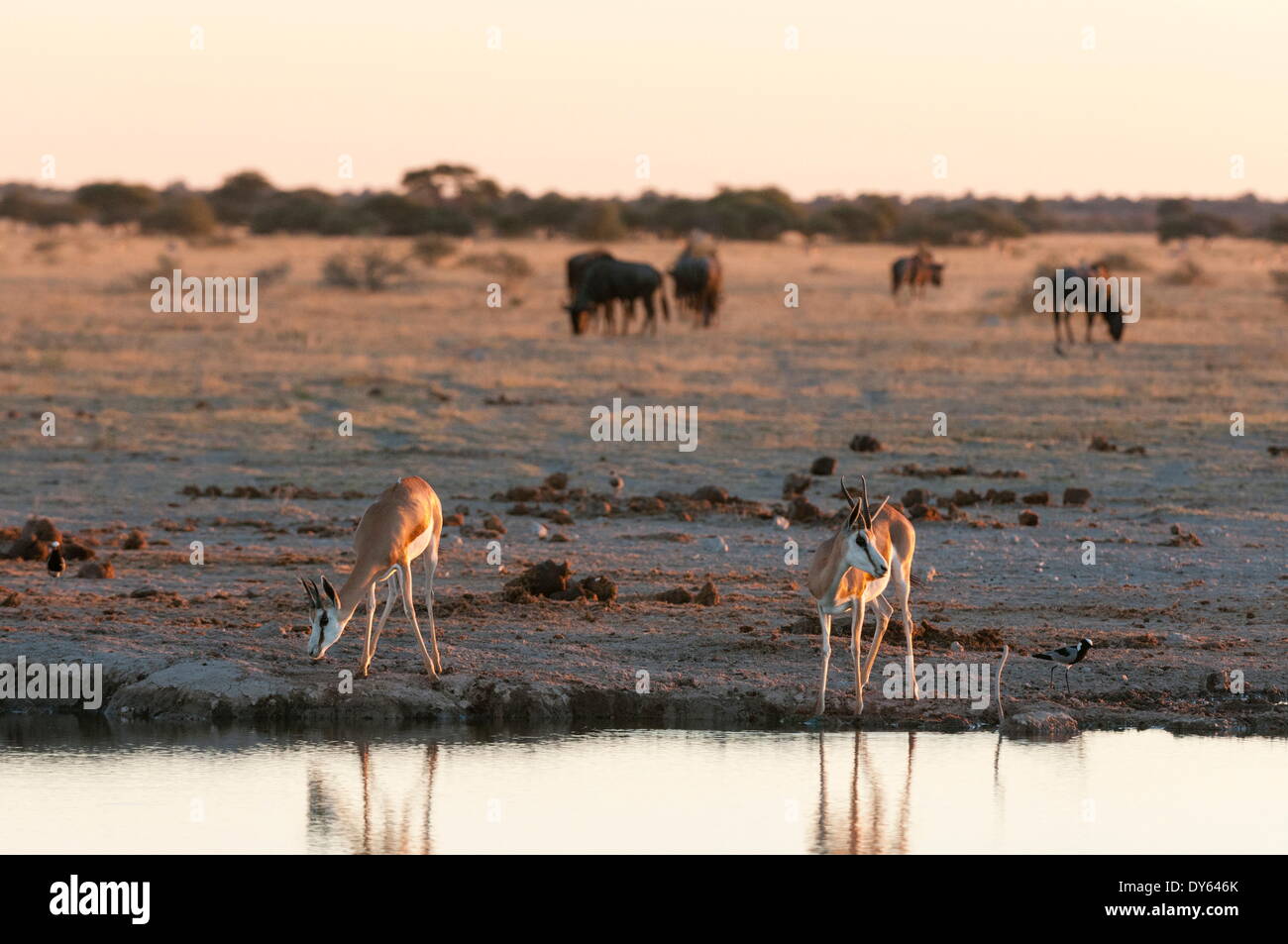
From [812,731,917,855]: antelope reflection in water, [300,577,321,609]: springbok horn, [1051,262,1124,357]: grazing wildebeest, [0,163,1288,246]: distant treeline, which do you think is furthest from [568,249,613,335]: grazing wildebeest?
[0,163,1288,246]: distant treeline

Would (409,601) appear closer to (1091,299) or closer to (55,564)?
(55,564)

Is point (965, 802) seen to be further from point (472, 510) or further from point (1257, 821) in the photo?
point (472, 510)

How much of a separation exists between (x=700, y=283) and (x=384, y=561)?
25328 mm

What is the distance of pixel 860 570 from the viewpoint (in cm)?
967

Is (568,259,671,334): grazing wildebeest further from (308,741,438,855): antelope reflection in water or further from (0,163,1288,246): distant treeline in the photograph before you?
(0,163,1288,246): distant treeline

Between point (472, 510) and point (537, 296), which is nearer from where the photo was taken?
point (472, 510)

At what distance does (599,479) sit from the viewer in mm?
17641

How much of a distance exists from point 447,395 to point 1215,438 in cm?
891

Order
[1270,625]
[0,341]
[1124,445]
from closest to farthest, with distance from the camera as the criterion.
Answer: [1270,625]
[1124,445]
[0,341]

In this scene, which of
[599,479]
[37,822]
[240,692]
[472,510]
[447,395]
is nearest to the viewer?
[37,822]

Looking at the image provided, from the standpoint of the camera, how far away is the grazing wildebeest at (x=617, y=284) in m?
32.9

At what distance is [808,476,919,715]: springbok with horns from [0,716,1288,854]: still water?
619 mm

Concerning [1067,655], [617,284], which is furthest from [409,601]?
[617,284]
